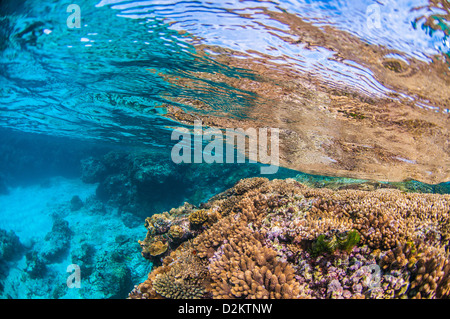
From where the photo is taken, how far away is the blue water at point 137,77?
526cm

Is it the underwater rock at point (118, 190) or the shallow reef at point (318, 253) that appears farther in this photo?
the underwater rock at point (118, 190)

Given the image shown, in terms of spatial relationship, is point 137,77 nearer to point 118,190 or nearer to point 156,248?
point 156,248

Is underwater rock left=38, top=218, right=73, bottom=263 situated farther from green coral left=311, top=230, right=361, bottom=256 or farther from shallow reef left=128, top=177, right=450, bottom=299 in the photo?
green coral left=311, top=230, right=361, bottom=256

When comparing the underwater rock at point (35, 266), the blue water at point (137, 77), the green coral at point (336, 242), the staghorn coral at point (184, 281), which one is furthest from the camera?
the underwater rock at point (35, 266)

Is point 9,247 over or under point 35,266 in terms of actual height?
under

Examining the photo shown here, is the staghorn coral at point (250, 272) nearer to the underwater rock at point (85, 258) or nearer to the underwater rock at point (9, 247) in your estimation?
the underwater rock at point (85, 258)

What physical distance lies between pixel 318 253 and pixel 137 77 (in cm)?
999

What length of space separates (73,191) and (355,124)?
39.7 m

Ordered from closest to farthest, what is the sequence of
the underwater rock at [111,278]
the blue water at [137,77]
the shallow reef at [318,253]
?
the shallow reef at [318,253] → the blue water at [137,77] → the underwater rock at [111,278]

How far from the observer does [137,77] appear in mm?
9430

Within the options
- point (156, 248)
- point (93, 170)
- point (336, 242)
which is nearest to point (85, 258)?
point (156, 248)

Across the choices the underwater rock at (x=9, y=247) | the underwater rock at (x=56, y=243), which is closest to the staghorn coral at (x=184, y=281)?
the underwater rock at (x=56, y=243)

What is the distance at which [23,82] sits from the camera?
12.1m

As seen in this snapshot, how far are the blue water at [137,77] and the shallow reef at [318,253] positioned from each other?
4500 millimetres
